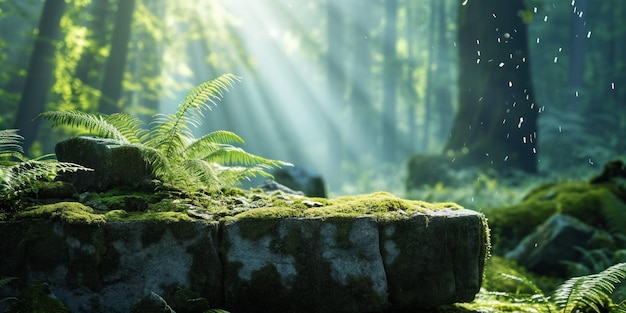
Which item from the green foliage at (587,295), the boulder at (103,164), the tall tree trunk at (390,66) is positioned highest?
the tall tree trunk at (390,66)

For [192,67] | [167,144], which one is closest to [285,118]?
[192,67]

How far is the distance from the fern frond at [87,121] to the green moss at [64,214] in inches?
31.9

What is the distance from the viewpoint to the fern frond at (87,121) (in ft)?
15.2

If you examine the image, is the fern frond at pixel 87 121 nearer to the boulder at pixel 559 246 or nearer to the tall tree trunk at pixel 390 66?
the boulder at pixel 559 246

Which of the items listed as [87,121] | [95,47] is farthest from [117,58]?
[87,121]

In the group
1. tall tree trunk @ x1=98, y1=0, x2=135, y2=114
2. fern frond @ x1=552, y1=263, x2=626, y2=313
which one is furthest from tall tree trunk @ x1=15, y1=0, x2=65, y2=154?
fern frond @ x1=552, y1=263, x2=626, y2=313

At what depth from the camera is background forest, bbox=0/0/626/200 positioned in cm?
1666

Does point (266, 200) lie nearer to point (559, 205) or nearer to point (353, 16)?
point (559, 205)

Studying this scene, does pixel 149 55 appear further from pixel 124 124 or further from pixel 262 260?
pixel 262 260

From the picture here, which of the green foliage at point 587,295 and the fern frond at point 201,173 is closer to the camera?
the green foliage at point 587,295

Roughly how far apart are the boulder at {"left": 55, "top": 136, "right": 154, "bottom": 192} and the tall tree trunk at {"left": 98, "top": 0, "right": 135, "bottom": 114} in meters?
11.8

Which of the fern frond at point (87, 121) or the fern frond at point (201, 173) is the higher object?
the fern frond at point (87, 121)

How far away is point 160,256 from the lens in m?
3.87

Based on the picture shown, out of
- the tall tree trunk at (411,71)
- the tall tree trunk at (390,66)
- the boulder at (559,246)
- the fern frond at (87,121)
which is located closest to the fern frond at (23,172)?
the fern frond at (87,121)
